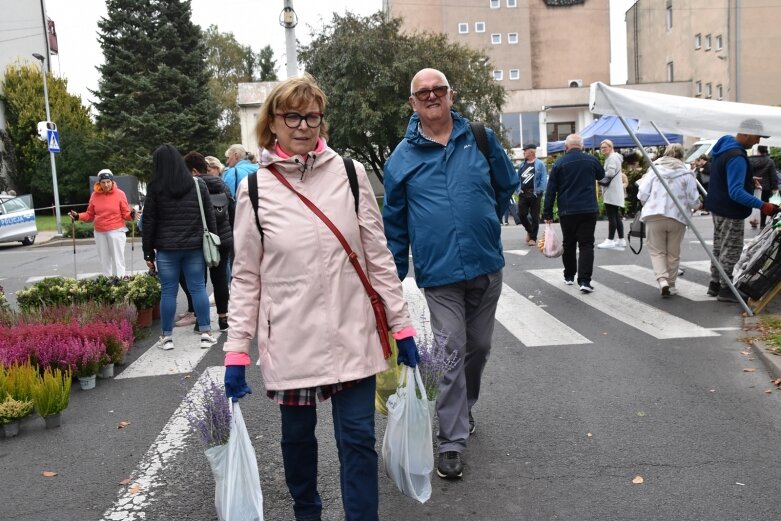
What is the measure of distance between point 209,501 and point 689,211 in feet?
24.7

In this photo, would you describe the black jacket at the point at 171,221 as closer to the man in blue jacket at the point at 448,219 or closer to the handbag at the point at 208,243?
the handbag at the point at 208,243

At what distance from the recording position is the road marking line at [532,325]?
7.15 meters

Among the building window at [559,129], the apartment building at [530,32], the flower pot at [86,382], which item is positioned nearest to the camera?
the flower pot at [86,382]

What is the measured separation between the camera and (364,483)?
295 centimetres

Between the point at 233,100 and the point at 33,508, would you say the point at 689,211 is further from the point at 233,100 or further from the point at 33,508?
the point at 233,100

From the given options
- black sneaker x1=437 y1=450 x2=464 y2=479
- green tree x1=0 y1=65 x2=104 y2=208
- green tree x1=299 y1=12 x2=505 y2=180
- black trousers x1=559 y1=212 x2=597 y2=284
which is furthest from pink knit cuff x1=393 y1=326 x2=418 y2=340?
green tree x1=0 y1=65 x2=104 y2=208

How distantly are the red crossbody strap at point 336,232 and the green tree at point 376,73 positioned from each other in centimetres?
2657

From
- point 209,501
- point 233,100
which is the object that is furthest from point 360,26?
point 233,100

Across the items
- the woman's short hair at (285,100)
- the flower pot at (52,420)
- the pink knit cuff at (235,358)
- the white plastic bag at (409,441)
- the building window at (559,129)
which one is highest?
the building window at (559,129)

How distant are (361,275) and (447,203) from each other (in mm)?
1153

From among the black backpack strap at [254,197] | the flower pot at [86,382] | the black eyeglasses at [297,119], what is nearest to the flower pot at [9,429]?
the flower pot at [86,382]

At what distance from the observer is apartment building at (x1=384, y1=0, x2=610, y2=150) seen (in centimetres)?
6097

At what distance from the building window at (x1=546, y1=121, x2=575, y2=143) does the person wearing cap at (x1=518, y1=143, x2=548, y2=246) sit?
3836 cm

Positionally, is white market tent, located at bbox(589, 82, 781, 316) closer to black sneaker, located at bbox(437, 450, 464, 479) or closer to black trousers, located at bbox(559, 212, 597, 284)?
black trousers, located at bbox(559, 212, 597, 284)
